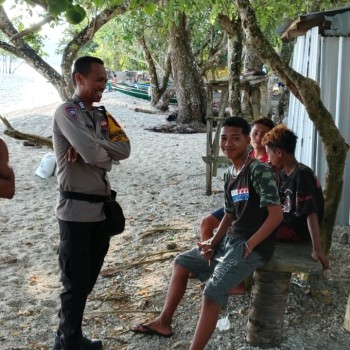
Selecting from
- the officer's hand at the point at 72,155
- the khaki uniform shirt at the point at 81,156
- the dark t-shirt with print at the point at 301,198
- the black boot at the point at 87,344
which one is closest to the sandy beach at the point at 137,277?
the black boot at the point at 87,344

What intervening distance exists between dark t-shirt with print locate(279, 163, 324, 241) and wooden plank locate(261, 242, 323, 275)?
0.26 metres

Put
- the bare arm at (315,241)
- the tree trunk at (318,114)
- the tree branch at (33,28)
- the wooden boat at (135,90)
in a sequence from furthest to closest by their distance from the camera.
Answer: the wooden boat at (135,90)
the tree branch at (33,28)
the tree trunk at (318,114)
the bare arm at (315,241)

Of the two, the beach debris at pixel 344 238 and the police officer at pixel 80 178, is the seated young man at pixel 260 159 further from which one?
the beach debris at pixel 344 238

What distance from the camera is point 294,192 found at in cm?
352

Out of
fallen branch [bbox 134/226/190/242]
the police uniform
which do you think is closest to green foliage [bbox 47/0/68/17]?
the police uniform

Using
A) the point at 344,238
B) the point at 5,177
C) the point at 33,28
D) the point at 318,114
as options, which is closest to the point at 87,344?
the point at 5,177

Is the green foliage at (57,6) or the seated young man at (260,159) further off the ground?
the green foliage at (57,6)

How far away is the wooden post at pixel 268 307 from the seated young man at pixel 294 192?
0.44 m

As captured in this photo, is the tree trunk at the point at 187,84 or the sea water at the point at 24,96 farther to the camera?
the sea water at the point at 24,96

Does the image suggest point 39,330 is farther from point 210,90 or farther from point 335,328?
point 210,90

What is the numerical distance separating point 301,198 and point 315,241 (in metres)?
0.33

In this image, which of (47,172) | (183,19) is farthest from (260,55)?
(183,19)

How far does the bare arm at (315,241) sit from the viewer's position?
3.25 m

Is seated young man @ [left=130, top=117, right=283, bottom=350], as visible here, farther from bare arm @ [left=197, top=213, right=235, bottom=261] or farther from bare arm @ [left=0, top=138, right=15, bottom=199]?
bare arm @ [left=0, top=138, right=15, bottom=199]
